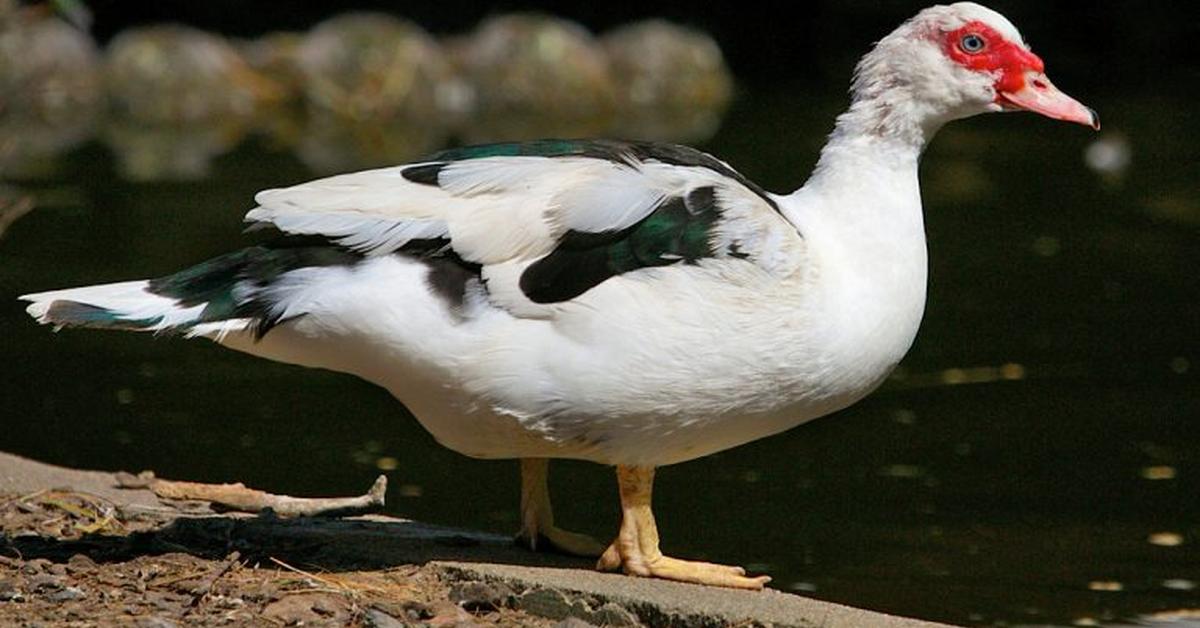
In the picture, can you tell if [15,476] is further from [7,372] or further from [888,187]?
[7,372]

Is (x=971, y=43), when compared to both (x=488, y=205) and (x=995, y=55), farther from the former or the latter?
(x=488, y=205)

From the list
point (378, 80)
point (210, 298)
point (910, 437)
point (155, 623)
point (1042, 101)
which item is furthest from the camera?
point (378, 80)

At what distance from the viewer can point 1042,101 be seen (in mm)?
4531

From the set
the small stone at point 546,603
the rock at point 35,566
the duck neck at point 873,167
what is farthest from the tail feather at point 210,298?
the duck neck at point 873,167

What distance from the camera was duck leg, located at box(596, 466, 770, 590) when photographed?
4355 mm

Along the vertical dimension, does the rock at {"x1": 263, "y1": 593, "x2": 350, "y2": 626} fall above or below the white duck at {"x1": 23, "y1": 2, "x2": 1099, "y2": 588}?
below

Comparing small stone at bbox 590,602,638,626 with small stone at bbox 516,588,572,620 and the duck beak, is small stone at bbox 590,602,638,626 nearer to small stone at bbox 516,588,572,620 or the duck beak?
small stone at bbox 516,588,572,620

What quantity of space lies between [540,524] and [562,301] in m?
0.77

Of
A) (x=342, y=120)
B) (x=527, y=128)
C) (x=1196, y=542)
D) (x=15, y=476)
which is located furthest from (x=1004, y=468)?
(x=342, y=120)

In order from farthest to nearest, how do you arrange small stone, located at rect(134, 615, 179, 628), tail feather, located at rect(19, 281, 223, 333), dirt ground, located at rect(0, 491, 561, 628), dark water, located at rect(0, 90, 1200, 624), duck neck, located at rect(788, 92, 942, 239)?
dark water, located at rect(0, 90, 1200, 624), duck neck, located at rect(788, 92, 942, 239), tail feather, located at rect(19, 281, 223, 333), dirt ground, located at rect(0, 491, 561, 628), small stone, located at rect(134, 615, 179, 628)

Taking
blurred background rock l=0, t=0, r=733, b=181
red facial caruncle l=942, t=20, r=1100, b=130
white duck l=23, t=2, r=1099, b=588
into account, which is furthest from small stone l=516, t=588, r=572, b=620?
blurred background rock l=0, t=0, r=733, b=181

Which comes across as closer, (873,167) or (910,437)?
(873,167)

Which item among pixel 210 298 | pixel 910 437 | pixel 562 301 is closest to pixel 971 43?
pixel 562 301

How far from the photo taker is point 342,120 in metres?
16.3
